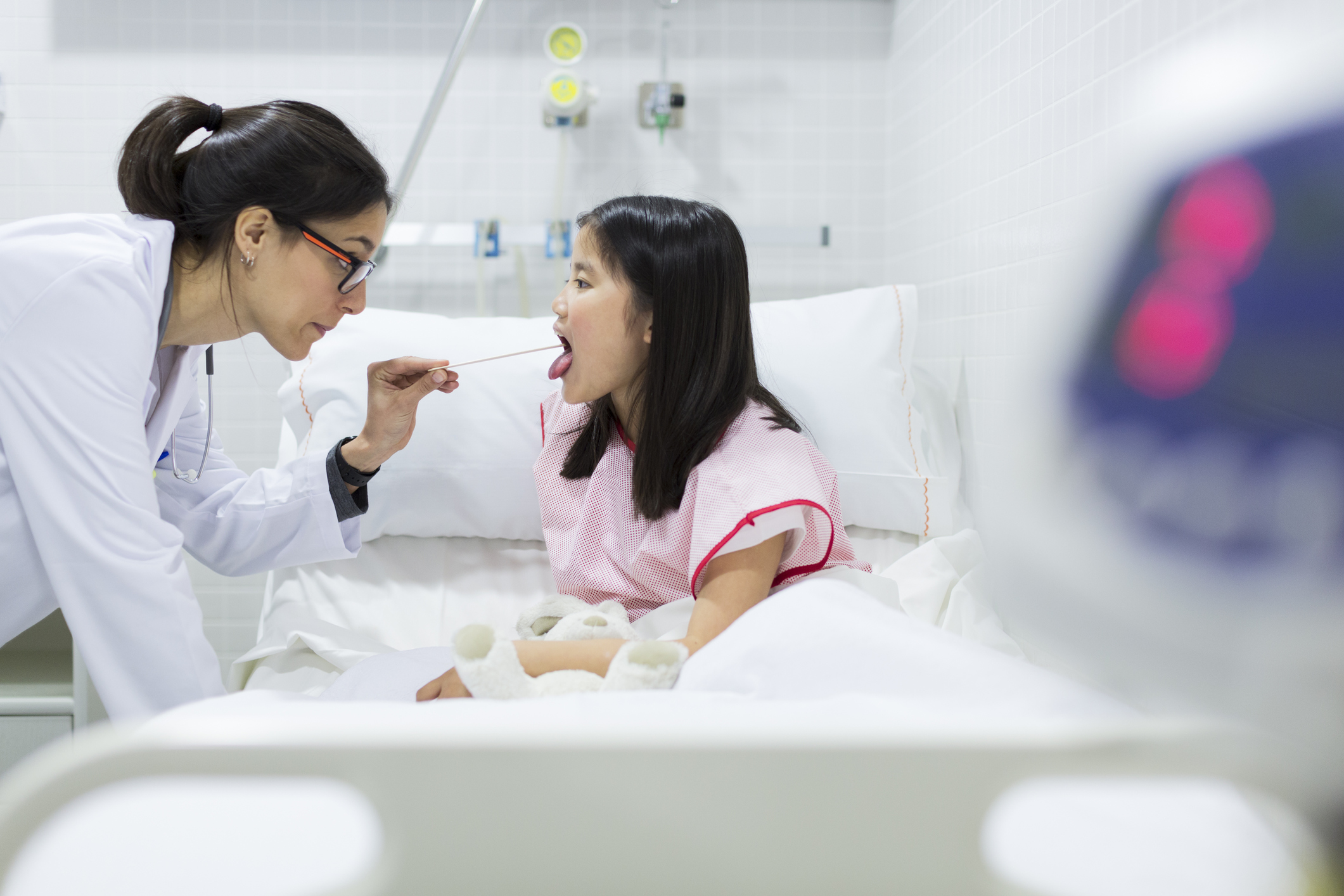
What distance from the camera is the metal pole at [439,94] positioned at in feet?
5.40

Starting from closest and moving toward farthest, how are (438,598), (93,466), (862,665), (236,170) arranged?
1. (862,665)
2. (93,466)
3. (236,170)
4. (438,598)

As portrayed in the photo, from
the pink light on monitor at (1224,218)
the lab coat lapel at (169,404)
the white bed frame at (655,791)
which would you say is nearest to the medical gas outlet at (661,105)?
the lab coat lapel at (169,404)

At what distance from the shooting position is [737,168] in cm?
204

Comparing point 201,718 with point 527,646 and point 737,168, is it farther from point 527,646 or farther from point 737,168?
point 737,168

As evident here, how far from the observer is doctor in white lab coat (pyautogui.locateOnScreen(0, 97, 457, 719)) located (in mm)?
900

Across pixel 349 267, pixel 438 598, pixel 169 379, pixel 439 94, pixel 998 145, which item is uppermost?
pixel 439 94

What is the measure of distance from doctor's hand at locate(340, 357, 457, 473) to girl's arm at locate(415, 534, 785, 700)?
49cm

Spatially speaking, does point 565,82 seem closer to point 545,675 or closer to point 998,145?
point 998,145

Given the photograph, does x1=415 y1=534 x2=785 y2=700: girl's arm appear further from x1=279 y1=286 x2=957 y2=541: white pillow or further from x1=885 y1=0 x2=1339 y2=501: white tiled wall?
x1=885 y1=0 x2=1339 y2=501: white tiled wall

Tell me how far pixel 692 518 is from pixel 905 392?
1.87 ft

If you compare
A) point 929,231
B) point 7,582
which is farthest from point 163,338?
point 929,231

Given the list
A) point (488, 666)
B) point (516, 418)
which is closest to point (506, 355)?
point (516, 418)

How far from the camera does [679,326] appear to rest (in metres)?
1.18

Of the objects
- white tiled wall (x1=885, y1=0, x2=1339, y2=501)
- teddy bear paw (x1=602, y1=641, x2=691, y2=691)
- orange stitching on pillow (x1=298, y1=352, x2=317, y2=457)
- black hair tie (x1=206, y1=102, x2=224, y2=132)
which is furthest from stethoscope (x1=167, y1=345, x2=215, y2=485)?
white tiled wall (x1=885, y1=0, x2=1339, y2=501)
